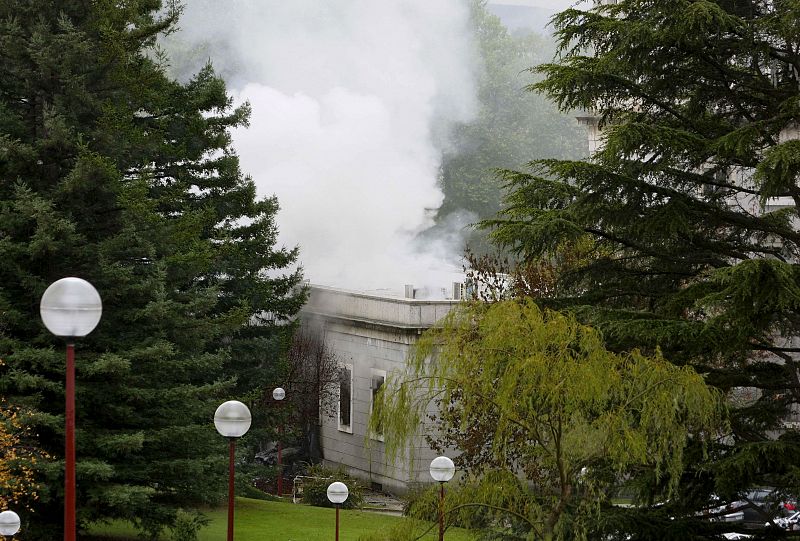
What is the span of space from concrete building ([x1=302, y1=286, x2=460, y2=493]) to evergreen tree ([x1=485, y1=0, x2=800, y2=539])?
17.9 metres

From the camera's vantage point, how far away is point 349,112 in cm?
5944

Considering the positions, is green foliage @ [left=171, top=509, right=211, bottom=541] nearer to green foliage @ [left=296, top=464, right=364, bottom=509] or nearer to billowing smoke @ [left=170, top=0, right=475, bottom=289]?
green foliage @ [left=296, top=464, right=364, bottom=509]

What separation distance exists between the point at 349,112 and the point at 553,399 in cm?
4651

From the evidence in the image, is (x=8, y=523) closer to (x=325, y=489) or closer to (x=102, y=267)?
(x=102, y=267)

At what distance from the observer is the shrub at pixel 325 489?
108 ft

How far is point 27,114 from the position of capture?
24.0 m

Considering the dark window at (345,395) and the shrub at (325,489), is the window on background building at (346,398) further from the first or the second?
the shrub at (325,489)

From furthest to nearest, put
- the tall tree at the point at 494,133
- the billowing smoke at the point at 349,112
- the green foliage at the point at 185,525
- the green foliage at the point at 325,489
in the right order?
the tall tree at the point at 494,133 → the billowing smoke at the point at 349,112 → the green foliage at the point at 325,489 → the green foliage at the point at 185,525

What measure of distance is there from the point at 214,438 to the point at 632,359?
11861 millimetres

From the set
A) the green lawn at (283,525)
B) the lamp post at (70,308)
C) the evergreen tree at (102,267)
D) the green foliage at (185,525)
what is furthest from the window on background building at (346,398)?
the lamp post at (70,308)

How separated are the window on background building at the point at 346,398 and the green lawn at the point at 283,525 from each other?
Answer: 6.09 metres

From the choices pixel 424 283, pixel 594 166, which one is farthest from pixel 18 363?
pixel 424 283

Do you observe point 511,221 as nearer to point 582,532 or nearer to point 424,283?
point 582,532

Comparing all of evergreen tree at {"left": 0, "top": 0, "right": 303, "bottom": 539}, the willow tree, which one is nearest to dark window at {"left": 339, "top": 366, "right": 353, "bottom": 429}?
evergreen tree at {"left": 0, "top": 0, "right": 303, "bottom": 539}
